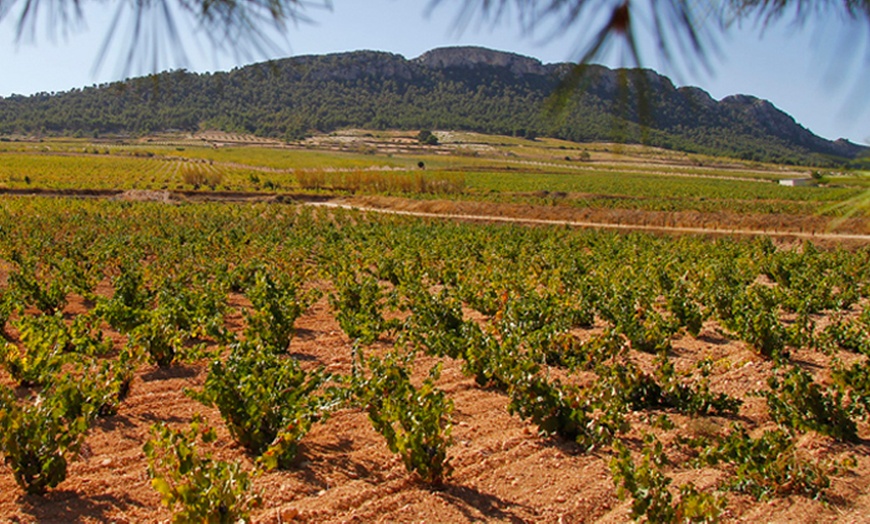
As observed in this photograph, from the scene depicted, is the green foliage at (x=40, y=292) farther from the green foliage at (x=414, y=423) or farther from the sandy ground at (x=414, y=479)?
the green foliage at (x=414, y=423)

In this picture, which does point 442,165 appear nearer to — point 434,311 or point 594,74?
point 434,311

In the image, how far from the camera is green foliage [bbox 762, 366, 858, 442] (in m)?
5.50

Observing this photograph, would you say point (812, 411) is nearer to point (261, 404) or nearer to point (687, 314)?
point (687, 314)

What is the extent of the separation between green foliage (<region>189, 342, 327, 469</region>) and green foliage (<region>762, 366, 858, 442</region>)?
157 inches

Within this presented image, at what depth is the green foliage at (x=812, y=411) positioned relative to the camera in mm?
5504

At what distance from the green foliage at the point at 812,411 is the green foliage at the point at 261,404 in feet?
13.1

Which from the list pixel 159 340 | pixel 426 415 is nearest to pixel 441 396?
pixel 426 415

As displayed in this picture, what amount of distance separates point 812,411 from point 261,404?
4.61 meters

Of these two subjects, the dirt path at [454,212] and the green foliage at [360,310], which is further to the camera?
the dirt path at [454,212]

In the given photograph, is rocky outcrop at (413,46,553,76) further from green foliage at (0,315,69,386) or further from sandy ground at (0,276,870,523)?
green foliage at (0,315,69,386)

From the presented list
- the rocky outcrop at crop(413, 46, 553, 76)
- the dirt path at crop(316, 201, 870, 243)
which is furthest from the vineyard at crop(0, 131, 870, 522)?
the dirt path at crop(316, 201, 870, 243)

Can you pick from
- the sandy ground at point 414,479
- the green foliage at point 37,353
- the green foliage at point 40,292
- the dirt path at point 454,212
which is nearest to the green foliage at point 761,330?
the sandy ground at point 414,479

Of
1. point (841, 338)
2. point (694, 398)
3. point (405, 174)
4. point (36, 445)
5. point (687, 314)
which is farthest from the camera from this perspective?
point (405, 174)

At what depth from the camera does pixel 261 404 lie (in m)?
4.90
